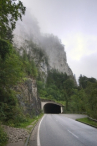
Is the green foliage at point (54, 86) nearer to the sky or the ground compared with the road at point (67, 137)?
nearer to the sky

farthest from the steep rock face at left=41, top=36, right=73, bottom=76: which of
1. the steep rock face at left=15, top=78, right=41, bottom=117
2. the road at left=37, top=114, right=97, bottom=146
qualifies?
the road at left=37, top=114, right=97, bottom=146

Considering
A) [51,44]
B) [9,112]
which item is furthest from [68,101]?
[51,44]

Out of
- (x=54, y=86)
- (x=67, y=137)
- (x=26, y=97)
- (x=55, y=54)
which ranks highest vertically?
(x=55, y=54)

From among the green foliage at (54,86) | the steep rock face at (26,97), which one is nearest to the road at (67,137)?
the steep rock face at (26,97)

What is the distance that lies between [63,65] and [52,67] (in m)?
19.4

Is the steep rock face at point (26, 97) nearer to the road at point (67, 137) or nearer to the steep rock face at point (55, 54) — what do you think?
the road at point (67, 137)

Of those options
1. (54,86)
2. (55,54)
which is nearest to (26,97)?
(54,86)

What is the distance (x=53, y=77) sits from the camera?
4702 inches

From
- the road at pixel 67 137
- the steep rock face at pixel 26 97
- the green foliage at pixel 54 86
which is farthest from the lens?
the green foliage at pixel 54 86

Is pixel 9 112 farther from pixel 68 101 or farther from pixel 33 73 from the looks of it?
pixel 68 101

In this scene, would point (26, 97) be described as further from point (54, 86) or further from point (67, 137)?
point (54, 86)

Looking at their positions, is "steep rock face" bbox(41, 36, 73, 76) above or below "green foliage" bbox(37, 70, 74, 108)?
above

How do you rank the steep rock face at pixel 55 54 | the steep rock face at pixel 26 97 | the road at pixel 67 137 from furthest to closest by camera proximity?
the steep rock face at pixel 55 54, the steep rock face at pixel 26 97, the road at pixel 67 137

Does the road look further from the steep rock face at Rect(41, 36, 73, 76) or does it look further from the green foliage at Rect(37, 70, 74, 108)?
the steep rock face at Rect(41, 36, 73, 76)
